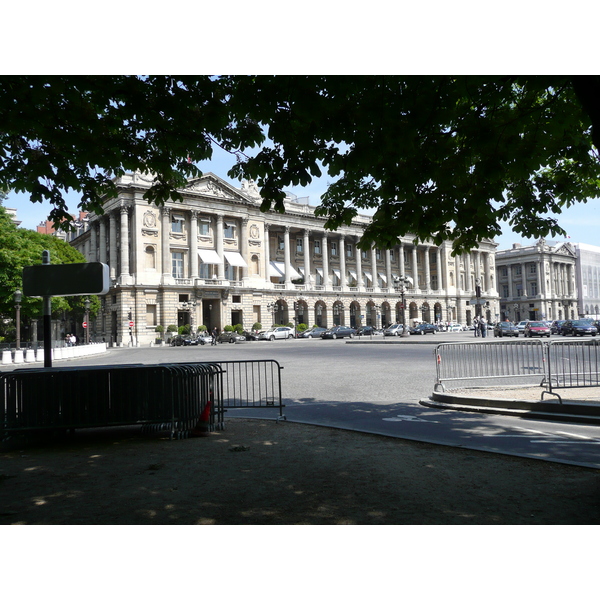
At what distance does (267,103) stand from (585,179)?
622cm

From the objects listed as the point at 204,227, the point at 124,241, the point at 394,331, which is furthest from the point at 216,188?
the point at 394,331

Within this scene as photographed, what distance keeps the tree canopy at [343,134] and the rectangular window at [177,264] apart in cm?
6143

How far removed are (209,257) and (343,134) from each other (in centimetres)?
6674

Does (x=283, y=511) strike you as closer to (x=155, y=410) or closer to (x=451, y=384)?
(x=155, y=410)

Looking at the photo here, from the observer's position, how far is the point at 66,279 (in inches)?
330

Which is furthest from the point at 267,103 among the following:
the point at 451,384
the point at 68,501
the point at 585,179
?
the point at 451,384

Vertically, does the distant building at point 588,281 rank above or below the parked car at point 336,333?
above

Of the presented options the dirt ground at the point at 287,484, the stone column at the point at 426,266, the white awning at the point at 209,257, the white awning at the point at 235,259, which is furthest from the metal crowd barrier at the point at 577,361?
the stone column at the point at 426,266

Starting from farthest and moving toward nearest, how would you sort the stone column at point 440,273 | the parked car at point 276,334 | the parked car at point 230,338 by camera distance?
the stone column at point 440,273 < the parked car at point 276,334 < the parked car at point 230,338

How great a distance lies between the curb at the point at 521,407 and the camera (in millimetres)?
9078

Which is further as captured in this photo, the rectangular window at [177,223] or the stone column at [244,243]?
the stone column at [244,243]

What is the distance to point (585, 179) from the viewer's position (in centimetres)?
930

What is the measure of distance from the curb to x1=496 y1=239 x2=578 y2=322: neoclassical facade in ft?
362

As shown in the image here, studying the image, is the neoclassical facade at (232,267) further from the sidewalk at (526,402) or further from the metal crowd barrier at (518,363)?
the sidewalk at (526,402)
